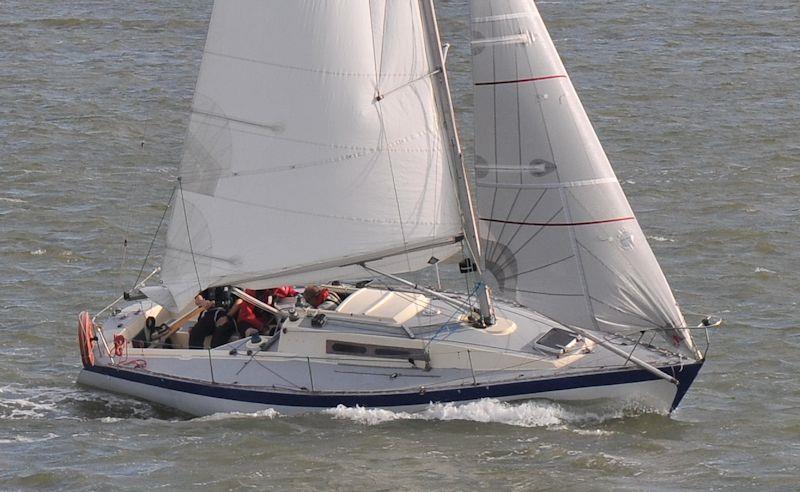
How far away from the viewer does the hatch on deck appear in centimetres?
2936

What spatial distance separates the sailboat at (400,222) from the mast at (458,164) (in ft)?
0.13

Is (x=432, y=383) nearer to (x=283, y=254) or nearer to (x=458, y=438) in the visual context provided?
(x=458, y=438)

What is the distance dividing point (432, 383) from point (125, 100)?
88.1 ft

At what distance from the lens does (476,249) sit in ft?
93.5

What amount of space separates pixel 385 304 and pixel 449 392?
7.89 feet

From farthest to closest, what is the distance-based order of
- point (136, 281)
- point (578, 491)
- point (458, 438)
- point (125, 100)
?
point (125, 100) → point (136, 281) → point (458, 438) → point (578, 491)

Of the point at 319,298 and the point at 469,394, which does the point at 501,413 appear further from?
the point at 319,298

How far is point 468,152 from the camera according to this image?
4647cm

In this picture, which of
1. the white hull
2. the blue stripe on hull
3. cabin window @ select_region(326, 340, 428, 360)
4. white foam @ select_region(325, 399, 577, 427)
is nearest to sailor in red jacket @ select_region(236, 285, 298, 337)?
the white hull

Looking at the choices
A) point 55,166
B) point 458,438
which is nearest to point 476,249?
point 458,438

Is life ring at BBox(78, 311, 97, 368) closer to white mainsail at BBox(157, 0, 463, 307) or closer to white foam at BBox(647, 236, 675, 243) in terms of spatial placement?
white mainsail at BBox(157, 0, 463, 307)

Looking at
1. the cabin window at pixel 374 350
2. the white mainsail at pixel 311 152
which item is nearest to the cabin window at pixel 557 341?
the cabin window at pixel 374 350

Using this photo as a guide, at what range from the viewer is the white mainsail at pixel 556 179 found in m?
27.2

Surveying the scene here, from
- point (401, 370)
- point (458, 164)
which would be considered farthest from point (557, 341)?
point (458, 164)
